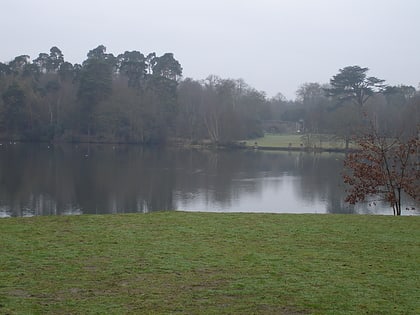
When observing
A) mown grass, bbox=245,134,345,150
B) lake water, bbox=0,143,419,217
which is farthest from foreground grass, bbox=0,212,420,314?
mown grass, bbox=245,134,345,150

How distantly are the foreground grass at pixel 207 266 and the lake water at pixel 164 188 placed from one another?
32.2 feet

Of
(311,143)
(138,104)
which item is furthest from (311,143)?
(138,104)

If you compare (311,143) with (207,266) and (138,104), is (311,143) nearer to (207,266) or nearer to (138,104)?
(138,104)

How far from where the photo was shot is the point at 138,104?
2643 inches

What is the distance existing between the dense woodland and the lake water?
86.3 feet

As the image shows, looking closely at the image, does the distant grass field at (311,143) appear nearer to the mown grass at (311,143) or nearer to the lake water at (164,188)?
the mown grass at (311,143)

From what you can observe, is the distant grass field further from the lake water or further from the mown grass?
the lake water

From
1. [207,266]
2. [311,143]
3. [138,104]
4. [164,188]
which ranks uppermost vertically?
[138,104]

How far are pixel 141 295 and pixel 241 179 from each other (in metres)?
25.4

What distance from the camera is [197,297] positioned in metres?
5.04

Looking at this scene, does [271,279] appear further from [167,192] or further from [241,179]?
[241,179]

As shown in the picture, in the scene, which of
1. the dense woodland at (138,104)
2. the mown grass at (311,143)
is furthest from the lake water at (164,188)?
the dense woodland at (138,104)

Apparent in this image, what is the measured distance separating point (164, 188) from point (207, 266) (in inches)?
775

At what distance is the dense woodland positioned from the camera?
64.7 metres
